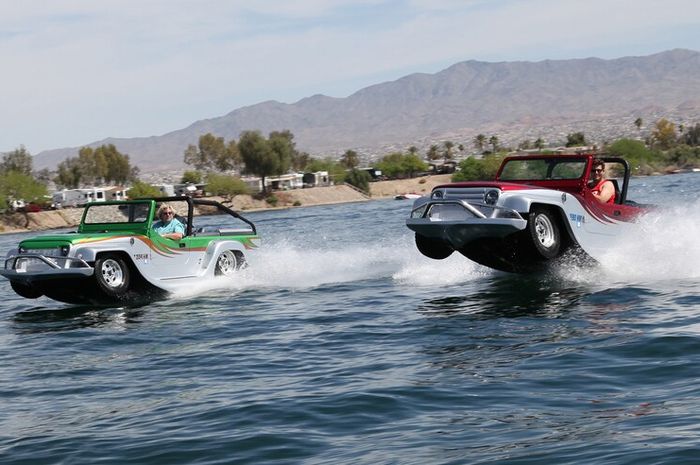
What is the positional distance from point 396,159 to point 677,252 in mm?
154576

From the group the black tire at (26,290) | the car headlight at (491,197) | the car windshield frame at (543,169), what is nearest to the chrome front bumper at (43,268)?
the black tire at (26,290)

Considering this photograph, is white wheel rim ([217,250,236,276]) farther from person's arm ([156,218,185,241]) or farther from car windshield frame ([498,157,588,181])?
car windshield frame ([498,157,588,181])

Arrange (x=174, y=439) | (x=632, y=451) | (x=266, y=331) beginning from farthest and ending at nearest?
(x=266, y=331) < (x=174, y=439) < (x=632, y=451)

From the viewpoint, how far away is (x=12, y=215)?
102 m

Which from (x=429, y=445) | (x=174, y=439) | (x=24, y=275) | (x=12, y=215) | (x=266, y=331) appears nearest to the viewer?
(x=429, y=445)

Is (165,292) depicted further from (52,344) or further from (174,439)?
(174,439)

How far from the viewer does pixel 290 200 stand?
388 ft

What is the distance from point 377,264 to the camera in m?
23.6

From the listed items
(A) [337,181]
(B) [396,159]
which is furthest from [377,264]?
(B) [396,159]

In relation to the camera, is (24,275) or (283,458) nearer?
(283,458)

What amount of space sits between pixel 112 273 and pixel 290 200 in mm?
99921

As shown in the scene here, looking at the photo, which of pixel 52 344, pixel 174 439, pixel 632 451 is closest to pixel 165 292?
pixel 52 344

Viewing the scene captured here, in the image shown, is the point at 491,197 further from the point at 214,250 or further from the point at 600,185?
the point at 214,250

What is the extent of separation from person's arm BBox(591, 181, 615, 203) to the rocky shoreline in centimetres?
8264
